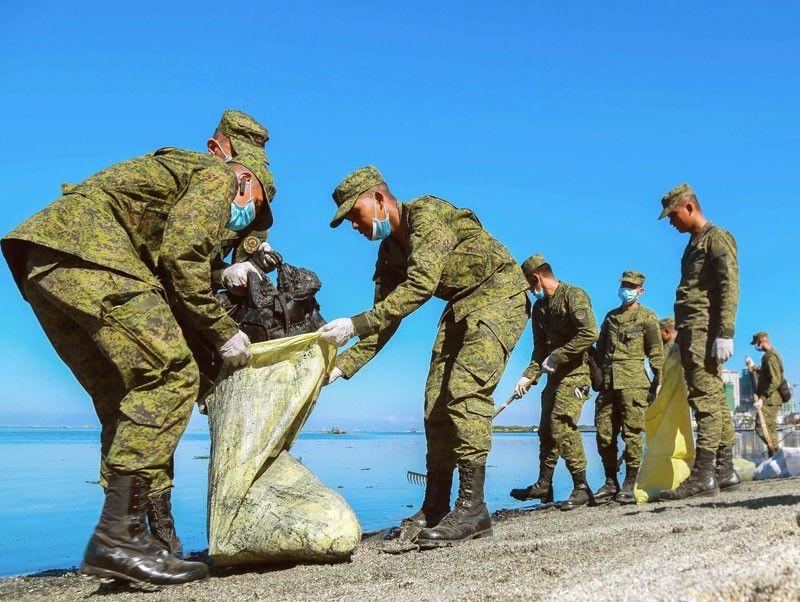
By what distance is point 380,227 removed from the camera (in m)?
4.31

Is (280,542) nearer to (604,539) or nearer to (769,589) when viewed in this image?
(604,539)

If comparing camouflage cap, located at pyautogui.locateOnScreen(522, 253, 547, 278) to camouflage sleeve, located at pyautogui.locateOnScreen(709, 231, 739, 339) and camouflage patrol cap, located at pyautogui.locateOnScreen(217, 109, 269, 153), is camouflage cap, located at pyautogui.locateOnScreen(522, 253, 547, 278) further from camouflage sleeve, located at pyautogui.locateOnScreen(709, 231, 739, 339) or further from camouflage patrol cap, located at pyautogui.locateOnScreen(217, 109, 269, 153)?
camouflage patrol cap, located at pyautogui.locateOnScreen(217, 109, 269, 153)

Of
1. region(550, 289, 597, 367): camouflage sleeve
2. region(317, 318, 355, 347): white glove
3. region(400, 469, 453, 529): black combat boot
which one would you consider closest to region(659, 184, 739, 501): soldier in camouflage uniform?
region(550, 289, 597, 367): camouflage sleeve

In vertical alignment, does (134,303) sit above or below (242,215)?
below

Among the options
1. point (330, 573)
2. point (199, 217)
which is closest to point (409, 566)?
point (330, 573)

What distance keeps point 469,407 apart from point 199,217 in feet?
5.81

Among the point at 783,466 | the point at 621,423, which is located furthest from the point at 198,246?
the point at 783,466

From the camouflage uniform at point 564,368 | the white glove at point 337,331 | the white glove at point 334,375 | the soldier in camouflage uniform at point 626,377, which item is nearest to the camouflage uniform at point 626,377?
the soldier in camouflage uniform at point 626,377

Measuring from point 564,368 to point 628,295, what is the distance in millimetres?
1208

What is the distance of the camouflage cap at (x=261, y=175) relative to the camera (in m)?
3.72

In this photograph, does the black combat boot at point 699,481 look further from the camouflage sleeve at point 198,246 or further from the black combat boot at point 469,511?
the camouflage sleeve at point 198,246

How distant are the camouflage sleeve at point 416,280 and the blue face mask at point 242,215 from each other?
2.36 ft

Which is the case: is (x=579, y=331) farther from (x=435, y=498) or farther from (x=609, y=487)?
(x=435, y=498)

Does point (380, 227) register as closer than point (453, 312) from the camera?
Yes
